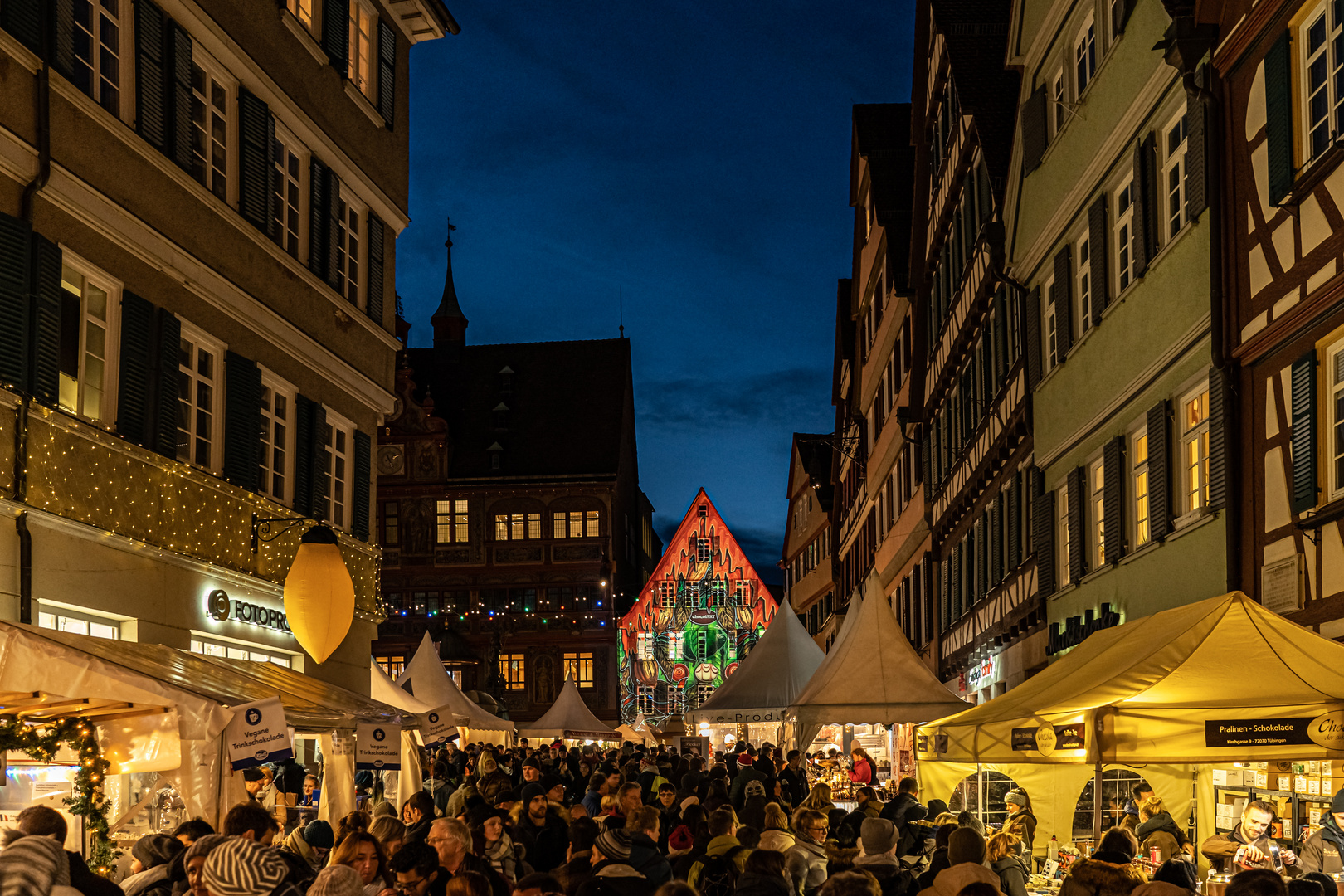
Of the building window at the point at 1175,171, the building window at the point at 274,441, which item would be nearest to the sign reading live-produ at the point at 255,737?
the building window at the point at 1175,171

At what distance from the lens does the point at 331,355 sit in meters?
20.2

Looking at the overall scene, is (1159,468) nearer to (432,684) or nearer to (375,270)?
(375,270)

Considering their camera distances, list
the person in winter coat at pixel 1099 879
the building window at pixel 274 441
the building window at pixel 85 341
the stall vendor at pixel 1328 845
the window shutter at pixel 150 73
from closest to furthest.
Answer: the person in winter coat at pixel 1099 879, the stall vendor at pixel 1328 845, the building window at pixel 85 341, the window shutter at pixel 150 73, the building window at pixel 274 441

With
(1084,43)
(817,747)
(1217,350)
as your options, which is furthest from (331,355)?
(817,747)

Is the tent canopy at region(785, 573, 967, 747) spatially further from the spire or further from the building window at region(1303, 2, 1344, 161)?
the spire

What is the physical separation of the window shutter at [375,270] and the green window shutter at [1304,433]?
13538mm

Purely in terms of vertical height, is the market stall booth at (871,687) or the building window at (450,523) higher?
the building window at (450,523)

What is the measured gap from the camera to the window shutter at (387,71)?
22.3 m

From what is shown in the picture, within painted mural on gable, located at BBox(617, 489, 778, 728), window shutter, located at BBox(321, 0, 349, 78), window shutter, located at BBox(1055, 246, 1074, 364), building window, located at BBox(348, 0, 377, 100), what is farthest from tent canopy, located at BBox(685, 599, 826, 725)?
painted mural on gable, located at BBox(617, 489, 778, 728)

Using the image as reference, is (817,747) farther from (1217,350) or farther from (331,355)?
(1217,350)

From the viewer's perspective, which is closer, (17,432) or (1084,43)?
(17,432)

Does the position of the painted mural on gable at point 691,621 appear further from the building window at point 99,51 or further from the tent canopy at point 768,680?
the building window at point 99,51

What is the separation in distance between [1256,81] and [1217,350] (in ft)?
6.82

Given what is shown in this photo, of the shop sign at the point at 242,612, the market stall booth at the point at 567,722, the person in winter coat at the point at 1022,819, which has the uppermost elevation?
the shop sign at the point at 242,612
